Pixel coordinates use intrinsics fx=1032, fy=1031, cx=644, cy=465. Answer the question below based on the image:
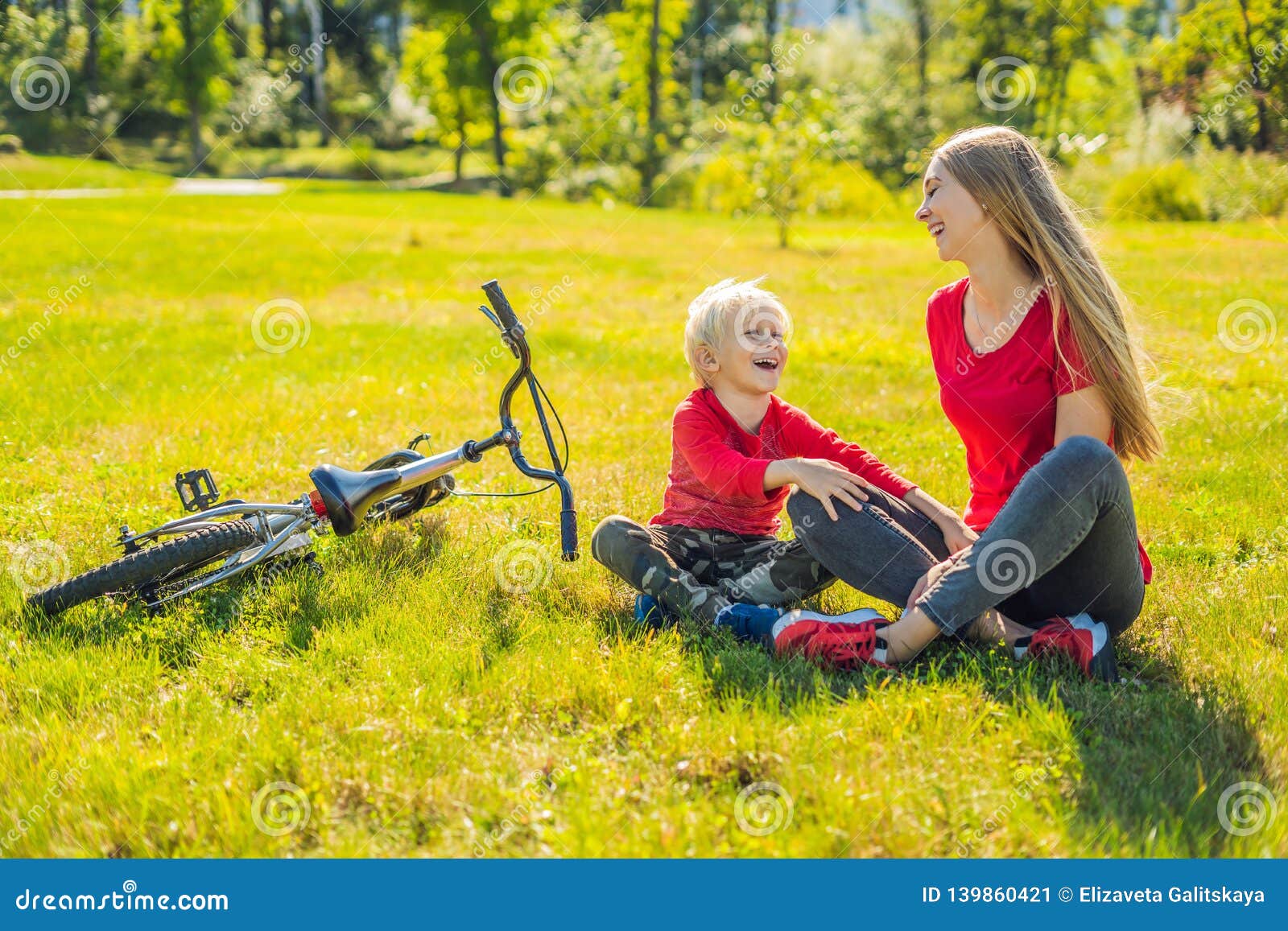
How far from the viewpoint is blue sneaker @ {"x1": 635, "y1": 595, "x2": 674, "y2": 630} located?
3668 millimetres

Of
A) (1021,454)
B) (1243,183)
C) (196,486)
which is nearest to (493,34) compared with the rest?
(1243,183)

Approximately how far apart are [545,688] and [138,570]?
1.58m

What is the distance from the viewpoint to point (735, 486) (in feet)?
11.9

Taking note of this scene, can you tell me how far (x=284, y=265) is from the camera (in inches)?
634

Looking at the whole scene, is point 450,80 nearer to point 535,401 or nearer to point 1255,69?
point 1255,69

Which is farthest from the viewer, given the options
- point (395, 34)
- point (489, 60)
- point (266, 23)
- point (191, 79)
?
point (395, 34)

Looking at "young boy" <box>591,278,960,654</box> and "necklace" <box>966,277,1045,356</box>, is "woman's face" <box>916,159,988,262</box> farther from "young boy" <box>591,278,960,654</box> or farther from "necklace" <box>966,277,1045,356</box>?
"young boy" <box>591,278,960,654</box>

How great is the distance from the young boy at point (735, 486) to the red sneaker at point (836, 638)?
0.02 meters

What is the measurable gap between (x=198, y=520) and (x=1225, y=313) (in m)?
10.0

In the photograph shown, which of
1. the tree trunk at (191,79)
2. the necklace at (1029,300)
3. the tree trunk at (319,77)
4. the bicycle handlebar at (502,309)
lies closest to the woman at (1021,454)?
the necklace at (1029,300)

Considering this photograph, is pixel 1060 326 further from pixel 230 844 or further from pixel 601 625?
pixel 230 844

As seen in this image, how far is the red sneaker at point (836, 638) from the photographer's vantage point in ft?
10.7

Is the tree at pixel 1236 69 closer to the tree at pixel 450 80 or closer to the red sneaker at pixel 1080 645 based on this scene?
the red sneaker at pixel 1080 645

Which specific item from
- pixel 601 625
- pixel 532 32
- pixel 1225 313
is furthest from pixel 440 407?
pixel 532 32
